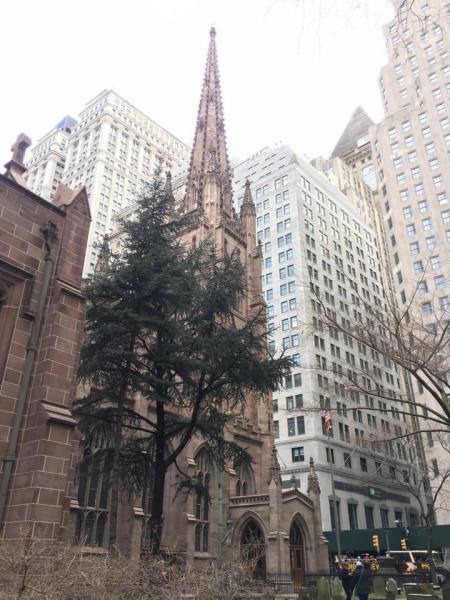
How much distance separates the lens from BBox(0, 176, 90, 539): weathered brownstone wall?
37.3 feet

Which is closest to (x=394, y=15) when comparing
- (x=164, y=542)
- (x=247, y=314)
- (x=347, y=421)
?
(x=164, y=542)

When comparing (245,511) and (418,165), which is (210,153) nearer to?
(418,165)

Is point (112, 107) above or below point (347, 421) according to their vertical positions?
above

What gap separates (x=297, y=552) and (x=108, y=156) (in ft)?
317

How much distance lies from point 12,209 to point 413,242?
183ft

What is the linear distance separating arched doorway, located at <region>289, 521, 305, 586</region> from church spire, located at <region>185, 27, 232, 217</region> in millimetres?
28143

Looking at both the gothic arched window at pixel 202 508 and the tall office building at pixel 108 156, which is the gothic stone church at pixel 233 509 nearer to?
the gothic arched window at pixel 202 508

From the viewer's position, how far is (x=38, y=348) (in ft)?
43.0

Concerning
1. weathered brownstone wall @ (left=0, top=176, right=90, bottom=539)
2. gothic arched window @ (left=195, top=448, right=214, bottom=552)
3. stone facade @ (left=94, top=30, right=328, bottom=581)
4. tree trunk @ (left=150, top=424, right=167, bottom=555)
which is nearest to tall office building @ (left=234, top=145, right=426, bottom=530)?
stone facade @ (left=94, top=30, right=328, bottom=581)

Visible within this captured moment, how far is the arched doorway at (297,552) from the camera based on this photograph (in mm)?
32594

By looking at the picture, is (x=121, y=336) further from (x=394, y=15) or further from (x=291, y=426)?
(x=291, y=426)

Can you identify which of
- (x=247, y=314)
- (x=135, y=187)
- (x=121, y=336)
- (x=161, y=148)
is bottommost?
(x=121, y=336)

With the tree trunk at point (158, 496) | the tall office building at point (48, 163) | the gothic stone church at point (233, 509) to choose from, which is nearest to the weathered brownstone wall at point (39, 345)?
the tree trunk at point (158, 496)

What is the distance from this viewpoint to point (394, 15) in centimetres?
682
